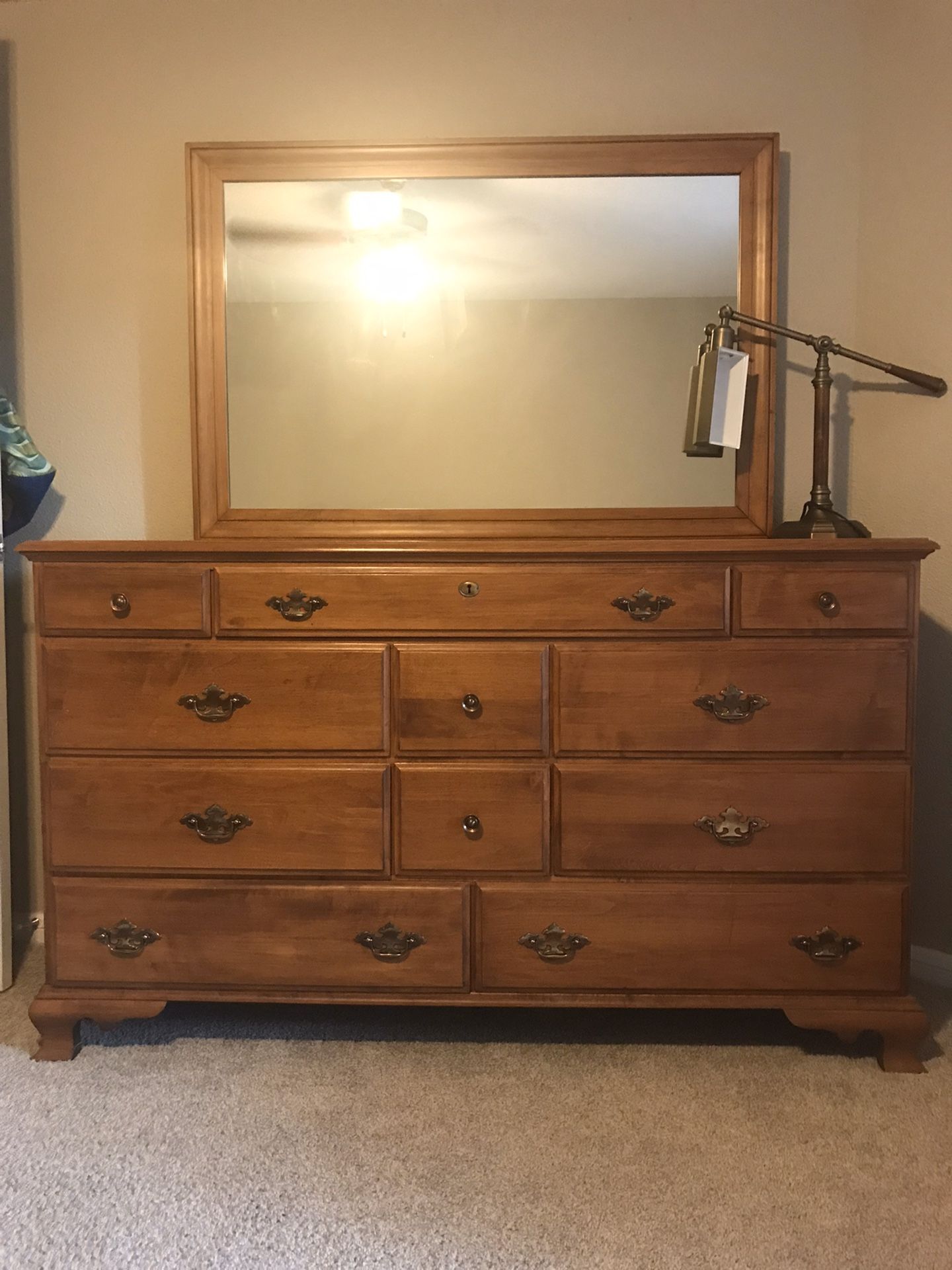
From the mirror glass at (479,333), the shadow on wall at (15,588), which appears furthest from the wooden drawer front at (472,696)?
the shadow on wall at (15,588)

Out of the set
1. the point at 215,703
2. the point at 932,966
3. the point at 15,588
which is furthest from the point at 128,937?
the point at 932,966

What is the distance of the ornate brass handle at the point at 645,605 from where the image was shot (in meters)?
1.67

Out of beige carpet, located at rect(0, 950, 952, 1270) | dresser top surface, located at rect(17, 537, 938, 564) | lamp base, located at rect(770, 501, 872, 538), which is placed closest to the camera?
beige carpet, located at rect(0, 950, 952, 1270)

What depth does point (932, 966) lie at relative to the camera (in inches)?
83.1

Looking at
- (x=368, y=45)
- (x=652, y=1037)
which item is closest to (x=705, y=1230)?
(x=652, y=1037)

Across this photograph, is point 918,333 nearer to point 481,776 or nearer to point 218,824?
point 481,776

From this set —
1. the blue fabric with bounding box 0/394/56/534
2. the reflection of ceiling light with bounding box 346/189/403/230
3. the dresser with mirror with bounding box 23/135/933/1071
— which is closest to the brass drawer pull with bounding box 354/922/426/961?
the dresser with mirror with bounding box 23/135/933/1071

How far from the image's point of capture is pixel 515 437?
6.93ft

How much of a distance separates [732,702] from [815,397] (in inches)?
31.5

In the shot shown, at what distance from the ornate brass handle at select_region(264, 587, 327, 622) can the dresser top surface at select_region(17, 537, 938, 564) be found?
7cm

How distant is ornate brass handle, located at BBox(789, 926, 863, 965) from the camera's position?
169 cm

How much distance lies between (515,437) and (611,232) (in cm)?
53

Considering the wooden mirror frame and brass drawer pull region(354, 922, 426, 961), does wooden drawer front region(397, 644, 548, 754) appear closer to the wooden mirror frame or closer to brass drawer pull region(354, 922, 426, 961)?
brass drawer pull region(354, 922, 426, 961)

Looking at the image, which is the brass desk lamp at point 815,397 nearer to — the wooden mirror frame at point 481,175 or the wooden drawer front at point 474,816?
the wooden mirror frame at point 481,175
